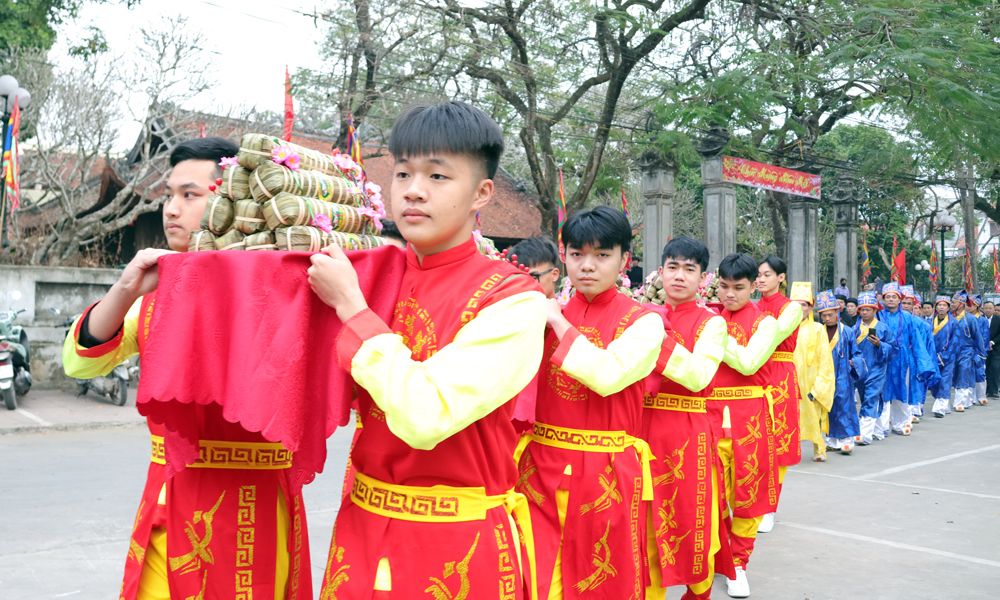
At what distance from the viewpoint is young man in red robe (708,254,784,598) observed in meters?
5.11

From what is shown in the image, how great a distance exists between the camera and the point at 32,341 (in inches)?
452

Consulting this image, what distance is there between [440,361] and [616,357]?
151cm

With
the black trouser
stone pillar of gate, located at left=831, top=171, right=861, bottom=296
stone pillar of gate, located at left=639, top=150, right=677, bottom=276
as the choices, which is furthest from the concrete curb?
the black trouser

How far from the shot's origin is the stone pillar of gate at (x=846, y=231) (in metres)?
19.0

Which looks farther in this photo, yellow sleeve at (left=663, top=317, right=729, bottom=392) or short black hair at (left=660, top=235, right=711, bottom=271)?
short black hair at (left=660, top=235, right=711, bottom=271)

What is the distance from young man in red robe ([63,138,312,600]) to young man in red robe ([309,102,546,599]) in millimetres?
421

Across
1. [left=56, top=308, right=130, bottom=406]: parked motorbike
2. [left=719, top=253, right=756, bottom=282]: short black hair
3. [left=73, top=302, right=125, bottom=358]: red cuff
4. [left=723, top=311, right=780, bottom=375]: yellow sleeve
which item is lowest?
[left=56, top=308, right=130, bottom=406]: parked motorbike

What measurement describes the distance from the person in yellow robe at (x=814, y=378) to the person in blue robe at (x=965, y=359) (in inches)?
288

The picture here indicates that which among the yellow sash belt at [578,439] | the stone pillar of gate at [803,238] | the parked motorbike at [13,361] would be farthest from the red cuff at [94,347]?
the stone pillar of gate at [803,238]

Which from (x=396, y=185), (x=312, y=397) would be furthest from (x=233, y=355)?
(x=396, y=185)

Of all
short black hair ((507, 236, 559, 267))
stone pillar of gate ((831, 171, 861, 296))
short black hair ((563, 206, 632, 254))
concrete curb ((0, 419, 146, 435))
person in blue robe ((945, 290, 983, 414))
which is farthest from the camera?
stone pillar of gate ((831, 171, 861, 296))

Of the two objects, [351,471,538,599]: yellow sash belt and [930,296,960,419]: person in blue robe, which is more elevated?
[351,471,538,599]: yellow sash belt

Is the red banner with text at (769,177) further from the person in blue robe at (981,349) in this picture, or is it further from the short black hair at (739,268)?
the short black hair at (739,268)

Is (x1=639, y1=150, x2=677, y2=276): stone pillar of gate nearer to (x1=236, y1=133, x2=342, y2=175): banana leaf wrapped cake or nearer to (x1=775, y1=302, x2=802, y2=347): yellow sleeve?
(x1=775, y1=302, x2=802, y2=347): yellow sleeve
